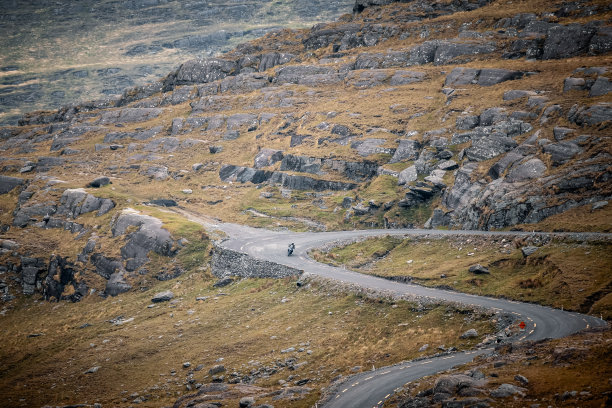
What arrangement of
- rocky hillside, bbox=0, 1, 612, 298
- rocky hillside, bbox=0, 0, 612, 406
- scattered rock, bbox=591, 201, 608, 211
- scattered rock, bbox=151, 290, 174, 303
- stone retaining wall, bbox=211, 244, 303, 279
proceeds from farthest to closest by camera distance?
rocky hillside, bbox=0, 1, 612, 298, scattered rock, bbox=151, 290, 174, 303, stone retaining wall, bbox=211, 244, 303, 279, rocky hillside, bbox=0, 0, 612, 406, scattered rock, bbox=591, 201, 608, 211

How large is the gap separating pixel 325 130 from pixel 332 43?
48.1 meters

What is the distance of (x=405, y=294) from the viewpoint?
1559 inches

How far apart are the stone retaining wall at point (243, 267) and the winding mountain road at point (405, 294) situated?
1.13 meters

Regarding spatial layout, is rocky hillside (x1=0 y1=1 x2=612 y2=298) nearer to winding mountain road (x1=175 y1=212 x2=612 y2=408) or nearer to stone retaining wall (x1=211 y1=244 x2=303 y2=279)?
stone retaining wall (x1=211 y1=244 x2=303 y2=279)

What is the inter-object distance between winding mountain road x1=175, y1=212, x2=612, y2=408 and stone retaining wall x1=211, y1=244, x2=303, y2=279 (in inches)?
44.3

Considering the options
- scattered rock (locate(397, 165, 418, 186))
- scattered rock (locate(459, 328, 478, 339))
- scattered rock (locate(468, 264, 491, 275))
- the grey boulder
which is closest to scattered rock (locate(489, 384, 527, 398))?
scattered rock (locate(459, 328, 478, 339))

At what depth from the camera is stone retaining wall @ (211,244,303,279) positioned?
52.7 m

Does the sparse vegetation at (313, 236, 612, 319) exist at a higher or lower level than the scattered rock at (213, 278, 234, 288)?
higher

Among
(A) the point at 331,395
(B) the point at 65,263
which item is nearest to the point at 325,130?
(B) the point at 65,263

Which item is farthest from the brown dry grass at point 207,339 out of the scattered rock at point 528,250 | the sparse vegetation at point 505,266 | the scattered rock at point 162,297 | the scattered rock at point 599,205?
the scattered rock at point 599,205

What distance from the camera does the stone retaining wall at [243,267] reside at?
52.7 m

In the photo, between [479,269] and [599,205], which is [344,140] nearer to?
[599,205]

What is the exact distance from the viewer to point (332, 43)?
427 feet

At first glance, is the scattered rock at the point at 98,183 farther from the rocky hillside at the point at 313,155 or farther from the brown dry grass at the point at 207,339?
the brown dry grass at the point at 207,339
